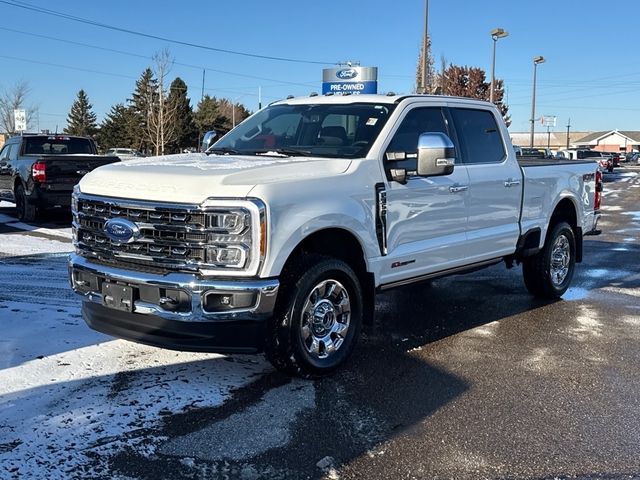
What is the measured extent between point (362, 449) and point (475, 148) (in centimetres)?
358

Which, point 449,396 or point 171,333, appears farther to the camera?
point 449,396

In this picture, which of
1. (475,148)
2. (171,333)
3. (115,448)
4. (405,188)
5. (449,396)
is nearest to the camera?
(115,448)

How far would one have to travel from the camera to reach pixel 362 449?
3.63 metres

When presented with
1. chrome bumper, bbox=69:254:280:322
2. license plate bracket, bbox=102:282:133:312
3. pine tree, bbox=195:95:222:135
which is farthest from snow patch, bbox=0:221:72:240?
pine tree, bbox=195:95:222:135

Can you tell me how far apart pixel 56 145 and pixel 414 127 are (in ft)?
37.0

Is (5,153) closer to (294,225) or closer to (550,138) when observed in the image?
(294,225)

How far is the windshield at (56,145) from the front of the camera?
14.1 metres

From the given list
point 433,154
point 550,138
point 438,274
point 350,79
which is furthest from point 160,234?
point 550,138

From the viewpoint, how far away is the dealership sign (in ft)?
87.8

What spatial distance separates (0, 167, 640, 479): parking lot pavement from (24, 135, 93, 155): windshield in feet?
28.0

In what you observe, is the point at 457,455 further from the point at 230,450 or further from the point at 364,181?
the point at 364,181

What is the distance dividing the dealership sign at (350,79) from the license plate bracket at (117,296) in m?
23.1

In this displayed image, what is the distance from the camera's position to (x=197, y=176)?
4.19m

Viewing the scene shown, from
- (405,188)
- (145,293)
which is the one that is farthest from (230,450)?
(405,188)
